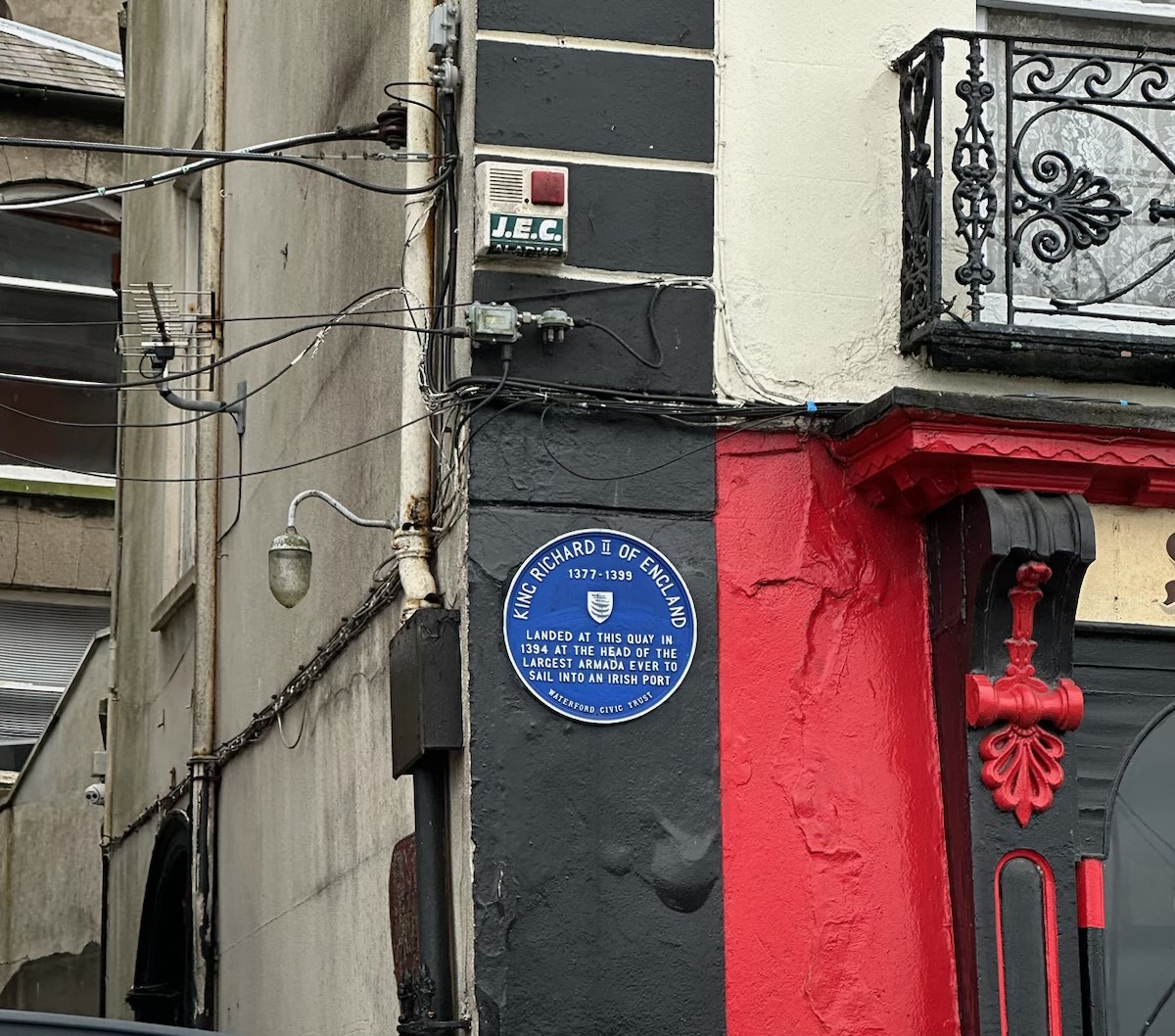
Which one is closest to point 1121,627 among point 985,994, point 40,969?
point 985,994

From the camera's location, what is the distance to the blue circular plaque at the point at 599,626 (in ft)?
23.3

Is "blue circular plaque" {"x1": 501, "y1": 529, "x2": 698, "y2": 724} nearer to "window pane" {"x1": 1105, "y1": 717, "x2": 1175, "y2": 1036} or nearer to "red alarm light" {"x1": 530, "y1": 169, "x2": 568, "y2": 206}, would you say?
"red alarm light" {"x1": 530, "y1": 169, "x2": 568, "y2": 206}

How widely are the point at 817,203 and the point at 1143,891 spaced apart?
272cm

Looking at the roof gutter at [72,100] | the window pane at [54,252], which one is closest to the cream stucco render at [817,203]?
the roof gutter at [72,100]

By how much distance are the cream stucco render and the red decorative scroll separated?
871 millimetres

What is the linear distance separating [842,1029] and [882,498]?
6.07 ft

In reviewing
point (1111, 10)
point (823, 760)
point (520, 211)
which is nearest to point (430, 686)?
point (823, 760)

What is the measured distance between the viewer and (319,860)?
943cm

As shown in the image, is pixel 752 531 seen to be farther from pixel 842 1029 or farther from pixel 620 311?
pixel 842 1029

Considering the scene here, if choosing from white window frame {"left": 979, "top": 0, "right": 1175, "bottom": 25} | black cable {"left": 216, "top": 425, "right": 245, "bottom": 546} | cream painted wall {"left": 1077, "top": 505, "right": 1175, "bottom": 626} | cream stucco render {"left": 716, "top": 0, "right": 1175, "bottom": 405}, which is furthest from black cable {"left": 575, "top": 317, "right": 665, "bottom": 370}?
black cable {"left": 216, "top": 425, "right": 245, "bottom": 546}

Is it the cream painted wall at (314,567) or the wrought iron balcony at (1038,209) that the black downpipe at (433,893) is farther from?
the wrought iron balcony at (1038,209)

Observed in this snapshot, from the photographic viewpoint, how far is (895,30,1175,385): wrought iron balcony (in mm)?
7457

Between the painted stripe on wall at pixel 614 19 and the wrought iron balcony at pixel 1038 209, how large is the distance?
0.77 meters

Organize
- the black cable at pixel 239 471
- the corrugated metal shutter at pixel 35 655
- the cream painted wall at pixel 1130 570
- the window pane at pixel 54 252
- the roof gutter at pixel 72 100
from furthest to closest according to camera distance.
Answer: the window pane at pixel 54 252
the roof gutter at pixel 72 100
the corrugated metal shutter at pixel 35 655
the black cable at pixel 239 471
the cream painted wall at pixel 1130 570
